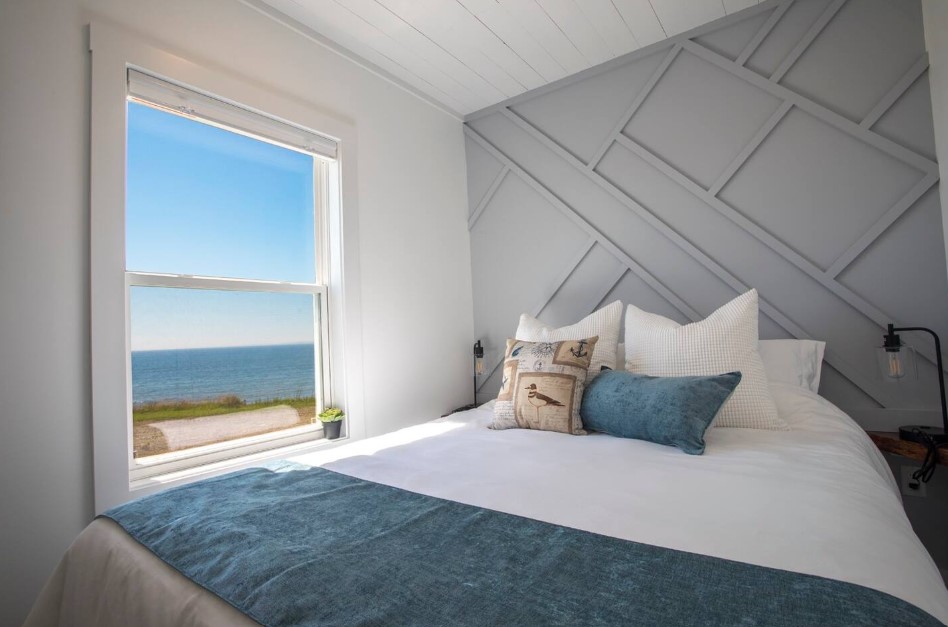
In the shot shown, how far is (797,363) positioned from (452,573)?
6.18 ft

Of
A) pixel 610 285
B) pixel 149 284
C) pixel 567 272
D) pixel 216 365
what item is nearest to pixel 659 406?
pixel 610 285

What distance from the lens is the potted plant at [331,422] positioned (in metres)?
2.36

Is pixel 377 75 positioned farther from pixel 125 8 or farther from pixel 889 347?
pixel 889 347

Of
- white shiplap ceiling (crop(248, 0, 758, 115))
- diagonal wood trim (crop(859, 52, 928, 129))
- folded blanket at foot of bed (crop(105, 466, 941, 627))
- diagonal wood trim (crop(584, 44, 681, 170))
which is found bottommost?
folded blanket at foot of bed (crop(105, 466, 941, 627))

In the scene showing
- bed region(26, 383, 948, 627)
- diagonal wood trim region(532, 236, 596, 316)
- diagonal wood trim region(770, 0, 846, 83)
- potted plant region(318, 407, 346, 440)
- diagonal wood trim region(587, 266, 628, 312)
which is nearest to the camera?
bed region(26, 383, 948, 627)

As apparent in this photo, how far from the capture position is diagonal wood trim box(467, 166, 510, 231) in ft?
10.2

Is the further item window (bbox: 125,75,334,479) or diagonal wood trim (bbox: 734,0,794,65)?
diagonal wood trim (bbox: 734,0,794,65)

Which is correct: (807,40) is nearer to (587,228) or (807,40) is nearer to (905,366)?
(587,228)

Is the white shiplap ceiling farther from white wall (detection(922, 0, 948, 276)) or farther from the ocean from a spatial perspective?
the ocean

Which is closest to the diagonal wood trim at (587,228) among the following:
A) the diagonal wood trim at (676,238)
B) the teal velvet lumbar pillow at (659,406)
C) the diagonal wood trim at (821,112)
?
the diagonal wood trim at (676,238)

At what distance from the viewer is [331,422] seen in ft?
7.73

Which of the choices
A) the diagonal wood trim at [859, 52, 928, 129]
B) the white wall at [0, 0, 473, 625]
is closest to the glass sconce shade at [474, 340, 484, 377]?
the white wall at [0, 0, 473, 625]

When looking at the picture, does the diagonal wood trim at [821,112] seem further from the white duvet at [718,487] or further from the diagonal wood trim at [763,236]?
the white duvet at [718,487]

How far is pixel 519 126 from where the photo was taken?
303 cm
